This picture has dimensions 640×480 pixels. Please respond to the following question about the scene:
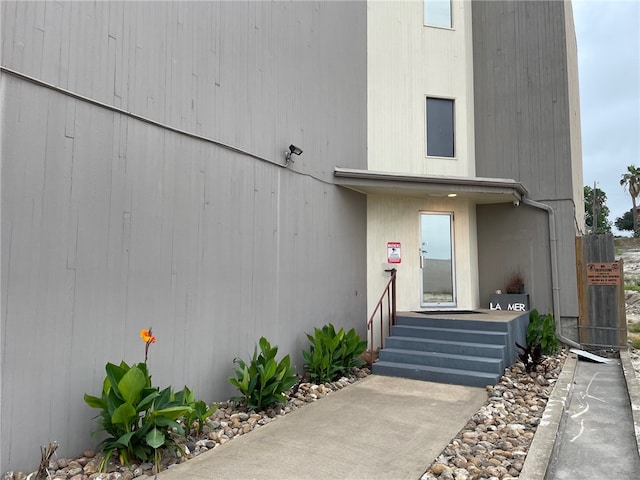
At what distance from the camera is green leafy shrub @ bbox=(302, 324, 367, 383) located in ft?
17.4

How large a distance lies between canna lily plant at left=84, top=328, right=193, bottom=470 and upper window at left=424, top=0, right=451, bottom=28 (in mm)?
8081

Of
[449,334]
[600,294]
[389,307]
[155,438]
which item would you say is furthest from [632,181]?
[155,438]

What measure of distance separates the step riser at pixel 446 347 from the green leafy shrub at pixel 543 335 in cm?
125

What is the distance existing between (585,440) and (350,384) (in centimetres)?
260

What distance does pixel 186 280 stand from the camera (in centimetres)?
407

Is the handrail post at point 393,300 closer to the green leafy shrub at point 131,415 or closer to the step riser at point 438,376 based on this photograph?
the step riser at point 438,376

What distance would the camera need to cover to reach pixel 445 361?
559cm

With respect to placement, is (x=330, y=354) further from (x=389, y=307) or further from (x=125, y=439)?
(x=125, y=439)

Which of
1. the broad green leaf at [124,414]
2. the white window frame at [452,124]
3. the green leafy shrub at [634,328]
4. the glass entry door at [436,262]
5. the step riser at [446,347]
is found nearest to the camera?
the broad green leaf at [124,414]

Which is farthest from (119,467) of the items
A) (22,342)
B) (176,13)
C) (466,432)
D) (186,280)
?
(176,13)

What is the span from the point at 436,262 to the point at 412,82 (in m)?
3.41

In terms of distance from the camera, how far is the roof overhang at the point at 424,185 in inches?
260

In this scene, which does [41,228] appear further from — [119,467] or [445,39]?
[445,39]

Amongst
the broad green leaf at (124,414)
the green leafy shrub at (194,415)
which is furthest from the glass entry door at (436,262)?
the broad green leaf at (124,414)
